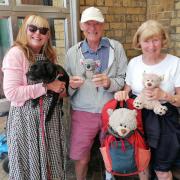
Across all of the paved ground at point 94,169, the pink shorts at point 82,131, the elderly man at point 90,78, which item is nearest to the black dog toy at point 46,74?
the elderly man at point 90,78

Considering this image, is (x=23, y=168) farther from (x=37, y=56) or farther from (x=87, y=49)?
(x=87, y=49)

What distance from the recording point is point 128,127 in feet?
5.62

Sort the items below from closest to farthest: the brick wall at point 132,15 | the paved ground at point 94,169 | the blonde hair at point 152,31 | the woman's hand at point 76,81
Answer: the blonde hair at point 152,31
the woman's hand at point 76,81
the paved ground at point 94,169
the brick wall at point 132,15

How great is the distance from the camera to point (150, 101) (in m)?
1.79

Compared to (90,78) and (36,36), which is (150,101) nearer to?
(90,78)

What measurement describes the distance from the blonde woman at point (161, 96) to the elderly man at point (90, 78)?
0.18 m

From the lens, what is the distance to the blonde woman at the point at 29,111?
1717 mm

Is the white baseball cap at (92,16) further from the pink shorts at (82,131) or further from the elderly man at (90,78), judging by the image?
the pink shorts at (82,131)

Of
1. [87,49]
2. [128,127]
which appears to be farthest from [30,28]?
[128,127]

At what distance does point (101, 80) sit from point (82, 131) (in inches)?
18.6

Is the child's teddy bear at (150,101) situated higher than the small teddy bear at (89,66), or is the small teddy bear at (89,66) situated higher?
the small teddy bear at (89,66)

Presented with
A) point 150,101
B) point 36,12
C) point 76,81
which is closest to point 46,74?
point 76,81

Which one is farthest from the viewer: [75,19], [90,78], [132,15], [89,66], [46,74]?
[132,15]

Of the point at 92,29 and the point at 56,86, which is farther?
the point at 92,29
